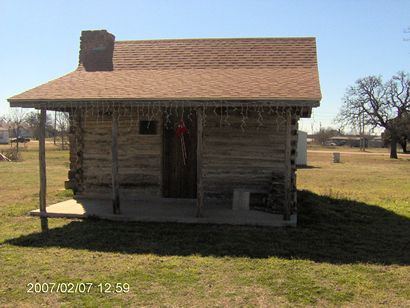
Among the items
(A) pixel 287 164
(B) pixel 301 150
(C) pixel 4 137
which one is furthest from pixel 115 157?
(C) pixel 4 137

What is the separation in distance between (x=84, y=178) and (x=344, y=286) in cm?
827

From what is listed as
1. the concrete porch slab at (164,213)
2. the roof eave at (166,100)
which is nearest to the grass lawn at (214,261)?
the concrete porch slab at (164,213)

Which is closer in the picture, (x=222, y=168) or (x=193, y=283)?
(x=193, y=283)

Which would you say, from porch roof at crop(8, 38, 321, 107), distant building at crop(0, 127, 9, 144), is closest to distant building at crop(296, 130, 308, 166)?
porch roof at crop(8, 38, 321, 107)

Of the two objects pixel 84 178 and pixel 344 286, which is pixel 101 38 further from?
pixel 344 286

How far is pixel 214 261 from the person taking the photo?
271 inches

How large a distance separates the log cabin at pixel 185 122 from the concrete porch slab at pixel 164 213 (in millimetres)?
217

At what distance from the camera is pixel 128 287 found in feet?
18.9

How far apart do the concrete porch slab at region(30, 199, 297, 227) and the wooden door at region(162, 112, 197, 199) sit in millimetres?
333

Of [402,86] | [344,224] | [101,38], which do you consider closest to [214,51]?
[101,38]

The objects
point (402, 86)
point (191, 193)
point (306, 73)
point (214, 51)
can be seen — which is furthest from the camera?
point (402, 86)

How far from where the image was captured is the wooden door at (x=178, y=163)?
11742mm

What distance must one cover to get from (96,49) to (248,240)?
823cm

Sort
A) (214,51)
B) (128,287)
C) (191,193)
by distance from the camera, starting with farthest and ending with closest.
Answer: (214,51) → (191,193) → (128,287)
